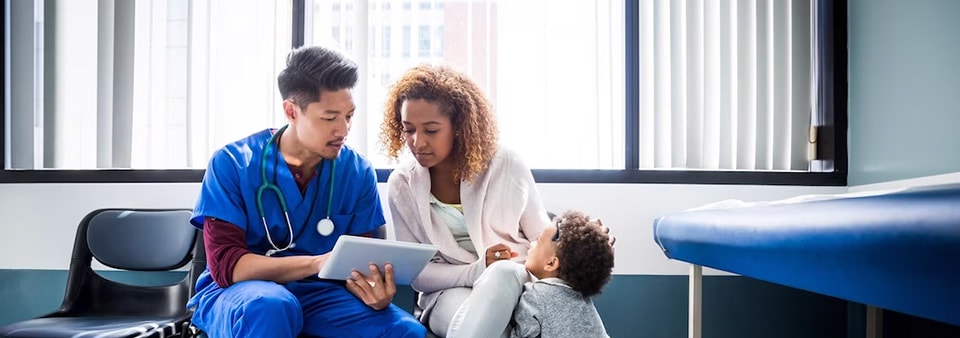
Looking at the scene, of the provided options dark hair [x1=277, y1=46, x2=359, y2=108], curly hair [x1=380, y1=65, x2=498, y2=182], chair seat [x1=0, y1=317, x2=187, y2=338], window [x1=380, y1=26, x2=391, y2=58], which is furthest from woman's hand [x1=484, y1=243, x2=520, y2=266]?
window [x1=380, y1=26, x2=391, y2=58]

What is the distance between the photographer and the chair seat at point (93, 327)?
2244mm

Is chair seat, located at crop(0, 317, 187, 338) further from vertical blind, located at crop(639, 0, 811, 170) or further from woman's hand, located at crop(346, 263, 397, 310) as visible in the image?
vertical blind, located at crop(639, 0, 811, 170)

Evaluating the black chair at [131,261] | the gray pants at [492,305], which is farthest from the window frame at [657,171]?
the gray pants at [492,305]

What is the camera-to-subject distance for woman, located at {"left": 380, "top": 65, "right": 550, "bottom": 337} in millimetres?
2377

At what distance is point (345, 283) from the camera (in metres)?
2.18

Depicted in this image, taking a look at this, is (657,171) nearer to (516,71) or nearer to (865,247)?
(516,71)

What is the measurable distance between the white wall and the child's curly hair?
95 cm

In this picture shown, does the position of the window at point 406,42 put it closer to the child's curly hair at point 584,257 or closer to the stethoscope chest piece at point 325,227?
the stethoscope chest piece at point 325,227

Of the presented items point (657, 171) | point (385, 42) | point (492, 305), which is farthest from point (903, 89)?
point (385, 42)

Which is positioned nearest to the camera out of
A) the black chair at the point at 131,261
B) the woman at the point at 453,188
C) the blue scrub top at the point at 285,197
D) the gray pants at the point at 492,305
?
the gray pants at the point at 492,305

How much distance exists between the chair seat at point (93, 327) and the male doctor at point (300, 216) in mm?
Result: 249

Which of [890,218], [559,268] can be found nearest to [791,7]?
[559,268]

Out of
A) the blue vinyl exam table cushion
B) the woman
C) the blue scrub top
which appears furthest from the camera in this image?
the woman

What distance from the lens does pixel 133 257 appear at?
111 inches
